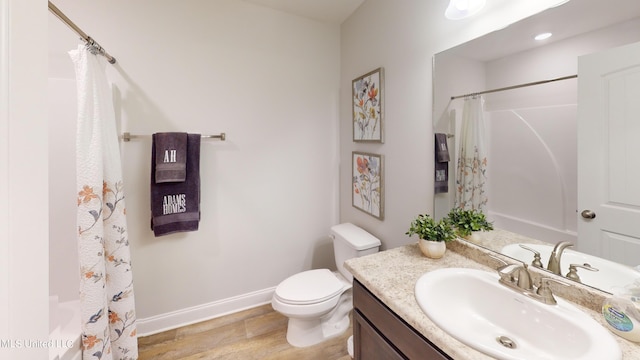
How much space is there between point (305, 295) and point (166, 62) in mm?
1832

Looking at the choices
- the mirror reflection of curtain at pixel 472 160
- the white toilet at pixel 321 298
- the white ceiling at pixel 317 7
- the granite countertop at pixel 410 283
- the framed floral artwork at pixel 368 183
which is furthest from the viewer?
the white ceiling at pixel 317 7

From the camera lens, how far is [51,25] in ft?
4.80

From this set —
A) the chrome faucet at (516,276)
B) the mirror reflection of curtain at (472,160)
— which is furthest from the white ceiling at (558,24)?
the chrome faucet at (516,276)

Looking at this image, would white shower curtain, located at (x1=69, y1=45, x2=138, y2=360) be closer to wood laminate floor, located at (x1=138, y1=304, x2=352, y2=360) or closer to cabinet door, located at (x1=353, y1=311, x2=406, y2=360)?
wood laminate floor, located at (x1=138, y1=304, x2=352, y2=360)

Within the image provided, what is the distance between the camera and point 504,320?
2.80 ft

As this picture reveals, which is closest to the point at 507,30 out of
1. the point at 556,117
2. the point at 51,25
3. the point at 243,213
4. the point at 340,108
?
the point at 556,117

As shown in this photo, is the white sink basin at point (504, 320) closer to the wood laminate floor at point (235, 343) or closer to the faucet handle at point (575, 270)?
the faucet handle at point (575, 270)

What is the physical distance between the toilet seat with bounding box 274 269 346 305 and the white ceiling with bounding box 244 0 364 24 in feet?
6.71

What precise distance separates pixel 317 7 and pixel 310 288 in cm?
210

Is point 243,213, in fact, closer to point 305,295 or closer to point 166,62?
point 305,295

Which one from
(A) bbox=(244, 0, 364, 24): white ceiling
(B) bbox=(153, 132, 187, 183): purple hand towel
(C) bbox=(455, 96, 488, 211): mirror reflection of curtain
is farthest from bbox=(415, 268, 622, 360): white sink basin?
(A) bbox=(244, 0, 364, 24): white ceiling

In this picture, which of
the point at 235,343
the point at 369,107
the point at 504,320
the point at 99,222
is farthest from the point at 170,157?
the point at 504,320

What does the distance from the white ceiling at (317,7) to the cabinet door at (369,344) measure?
2.10 meters

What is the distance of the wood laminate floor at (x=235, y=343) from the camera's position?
1.57 metres
